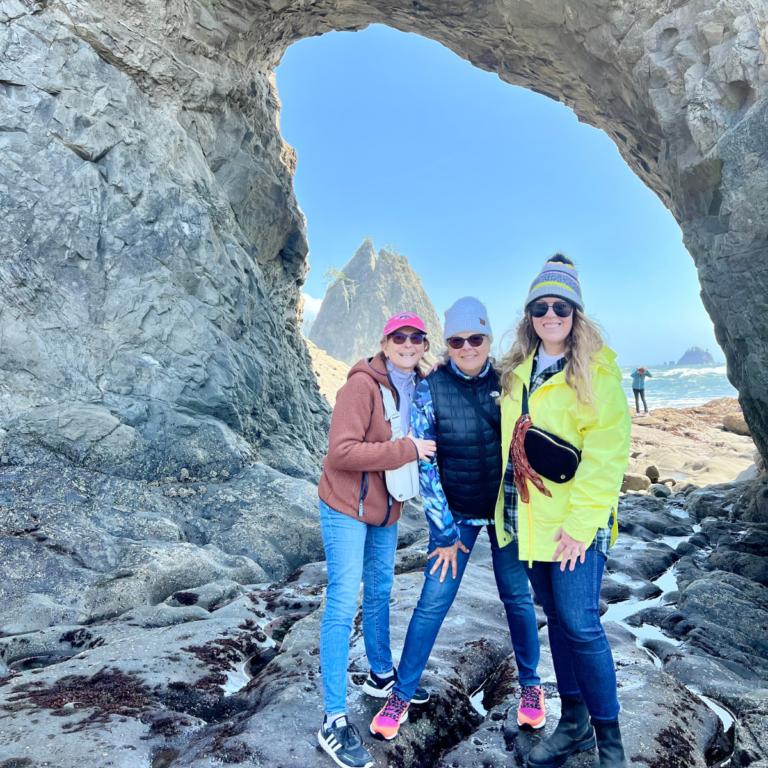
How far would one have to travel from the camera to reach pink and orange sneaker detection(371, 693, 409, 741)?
10.2ft

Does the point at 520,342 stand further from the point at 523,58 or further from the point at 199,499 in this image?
the point at 523,58

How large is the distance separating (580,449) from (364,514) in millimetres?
1314

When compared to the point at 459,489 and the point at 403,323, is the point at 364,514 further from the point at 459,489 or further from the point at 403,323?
the point at 403,323

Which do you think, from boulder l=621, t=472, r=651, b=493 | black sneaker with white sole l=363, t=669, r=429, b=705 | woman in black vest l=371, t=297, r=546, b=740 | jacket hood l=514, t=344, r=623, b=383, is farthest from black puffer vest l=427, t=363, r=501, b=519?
boulder l=621, t=472, r=651, b=493

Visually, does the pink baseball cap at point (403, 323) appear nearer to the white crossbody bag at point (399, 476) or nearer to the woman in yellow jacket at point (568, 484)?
the white crossbody bag at point (399, 476)

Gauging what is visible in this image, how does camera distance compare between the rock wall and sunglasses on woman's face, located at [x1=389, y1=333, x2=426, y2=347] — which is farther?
the rock wall

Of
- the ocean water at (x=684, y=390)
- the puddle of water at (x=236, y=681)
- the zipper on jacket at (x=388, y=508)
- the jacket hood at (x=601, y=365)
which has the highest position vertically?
the ocean water at (x=684, y=390)

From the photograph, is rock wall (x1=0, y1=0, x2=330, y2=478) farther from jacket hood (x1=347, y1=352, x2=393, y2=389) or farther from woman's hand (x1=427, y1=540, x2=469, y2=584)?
woman's hand (x1=427, y1=540, x2=469, y2=584)

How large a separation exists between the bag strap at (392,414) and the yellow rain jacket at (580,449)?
669 millimetres

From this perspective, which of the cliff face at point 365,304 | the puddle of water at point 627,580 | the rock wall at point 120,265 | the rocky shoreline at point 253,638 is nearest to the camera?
the rocky shoreline at point 253,638

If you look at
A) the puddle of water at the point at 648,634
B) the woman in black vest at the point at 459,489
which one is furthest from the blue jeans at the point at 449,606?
the puddle of water at the point at 648,634

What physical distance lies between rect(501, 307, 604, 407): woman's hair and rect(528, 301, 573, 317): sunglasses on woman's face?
7 centimetres

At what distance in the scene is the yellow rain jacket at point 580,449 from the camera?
277cm

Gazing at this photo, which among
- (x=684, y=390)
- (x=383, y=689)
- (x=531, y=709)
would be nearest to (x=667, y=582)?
(x=531, y=709)
